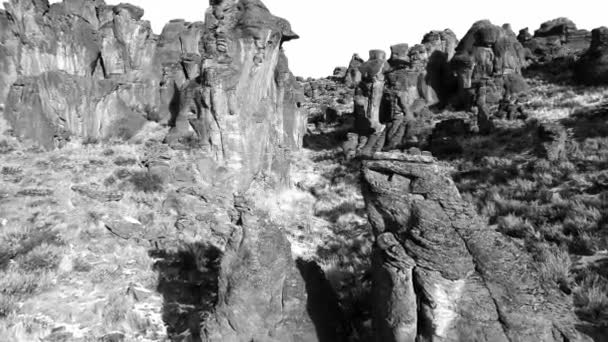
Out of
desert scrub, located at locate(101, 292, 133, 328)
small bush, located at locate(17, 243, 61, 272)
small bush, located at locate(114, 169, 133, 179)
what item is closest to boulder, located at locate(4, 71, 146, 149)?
small bush, located at locate(114, 169, 133, 179)

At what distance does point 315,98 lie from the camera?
5106 centimetres

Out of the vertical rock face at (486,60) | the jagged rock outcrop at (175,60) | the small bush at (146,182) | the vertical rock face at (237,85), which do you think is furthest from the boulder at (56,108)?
the vertical rock face at (486,60)

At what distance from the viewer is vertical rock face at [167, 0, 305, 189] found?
56.8ft

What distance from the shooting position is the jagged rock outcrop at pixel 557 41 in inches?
1753

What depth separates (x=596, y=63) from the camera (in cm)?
3062

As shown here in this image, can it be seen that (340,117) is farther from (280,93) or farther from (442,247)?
(442,247)

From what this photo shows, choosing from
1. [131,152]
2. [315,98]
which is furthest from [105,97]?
[315,98]

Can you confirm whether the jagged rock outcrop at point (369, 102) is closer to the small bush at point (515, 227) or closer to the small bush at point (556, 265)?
the small bush at point (515, 227)

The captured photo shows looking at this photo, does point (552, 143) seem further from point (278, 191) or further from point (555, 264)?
point (278, 191)

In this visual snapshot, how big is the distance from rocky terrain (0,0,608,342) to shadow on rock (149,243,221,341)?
0.19 ft

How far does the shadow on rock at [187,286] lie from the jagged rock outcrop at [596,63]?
108ft

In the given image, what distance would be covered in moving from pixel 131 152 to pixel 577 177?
21.0 metres

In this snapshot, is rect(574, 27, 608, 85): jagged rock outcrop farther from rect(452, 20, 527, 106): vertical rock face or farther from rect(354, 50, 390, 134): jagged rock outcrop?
rect(354, 50, 390, 134): jagged rock outcrop

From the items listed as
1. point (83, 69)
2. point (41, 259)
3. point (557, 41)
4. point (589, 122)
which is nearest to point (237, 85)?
point (41, 259)
